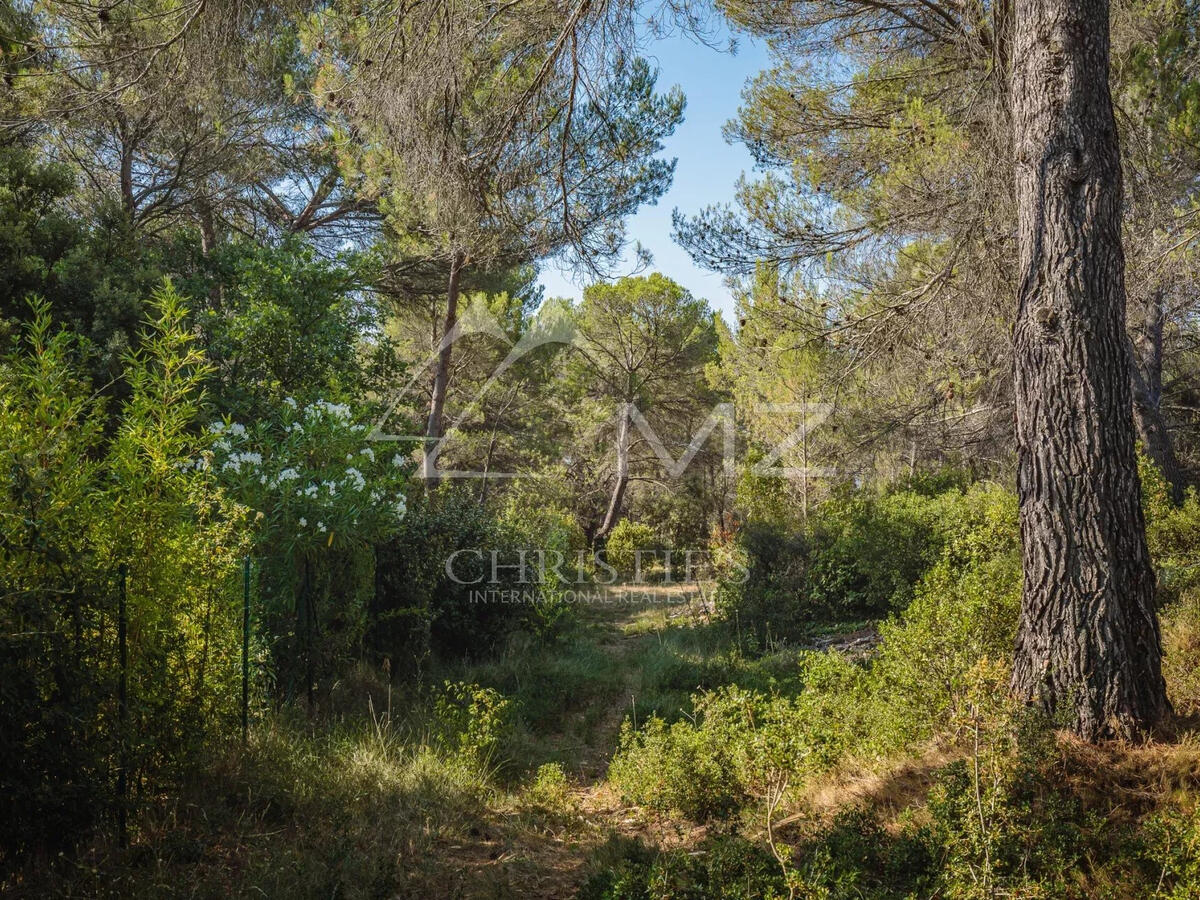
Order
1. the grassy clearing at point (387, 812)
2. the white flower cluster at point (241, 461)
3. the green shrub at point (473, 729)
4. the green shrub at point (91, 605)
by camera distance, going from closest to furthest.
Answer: the green shrub at point (91, 605) < the grassy clearing at point (387, 812) < the green shrub at point (473, 729) < the white flower cluster at point (241, 461)

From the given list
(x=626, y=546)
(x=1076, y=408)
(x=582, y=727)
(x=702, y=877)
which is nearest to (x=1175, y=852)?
(x=702, y=877)

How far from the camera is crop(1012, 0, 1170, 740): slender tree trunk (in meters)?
3.39

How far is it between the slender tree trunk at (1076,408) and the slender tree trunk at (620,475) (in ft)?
47.1

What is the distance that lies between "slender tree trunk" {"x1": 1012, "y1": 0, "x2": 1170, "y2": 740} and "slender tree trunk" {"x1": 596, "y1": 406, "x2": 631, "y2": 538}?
14.3m

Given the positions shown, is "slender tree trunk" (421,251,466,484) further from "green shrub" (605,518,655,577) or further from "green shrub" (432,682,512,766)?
"green shrub" (432,682,512,766)

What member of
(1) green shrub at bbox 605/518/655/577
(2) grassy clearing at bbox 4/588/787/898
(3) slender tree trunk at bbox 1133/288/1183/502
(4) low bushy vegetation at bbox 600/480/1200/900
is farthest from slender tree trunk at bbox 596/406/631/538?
(4) low bushy vegetation at bbox 600/480/1200/900

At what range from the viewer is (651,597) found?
13281 millimetres

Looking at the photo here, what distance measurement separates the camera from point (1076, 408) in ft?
11.5

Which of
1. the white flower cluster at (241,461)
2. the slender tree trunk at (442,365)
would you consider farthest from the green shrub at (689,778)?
the slender tree trunk at (442,365)

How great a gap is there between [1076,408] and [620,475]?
573 inches

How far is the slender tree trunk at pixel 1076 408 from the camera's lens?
3.39m

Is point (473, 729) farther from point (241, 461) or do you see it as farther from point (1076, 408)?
point (1076, 408)

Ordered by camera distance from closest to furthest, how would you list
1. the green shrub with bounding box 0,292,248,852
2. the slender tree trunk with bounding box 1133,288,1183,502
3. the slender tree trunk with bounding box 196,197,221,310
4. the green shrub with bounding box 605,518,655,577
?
the green shrub with bounding box 0,292,248,852 < the slender tree trunk with bounding box 1133,288,1183,502 < the slender tree trunk with bounding box 196,197,221,310 < the green shrub with bounding box 605,518,655,577

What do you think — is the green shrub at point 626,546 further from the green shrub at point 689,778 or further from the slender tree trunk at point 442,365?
the green shrub at point 689,778
